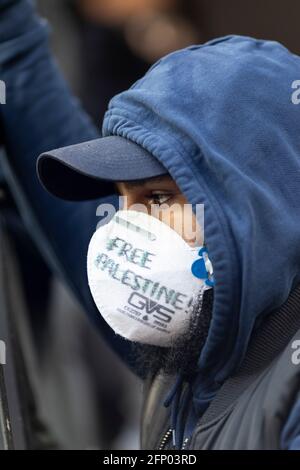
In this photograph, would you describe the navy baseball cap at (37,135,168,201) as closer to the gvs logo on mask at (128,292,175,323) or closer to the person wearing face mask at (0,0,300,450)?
the person wearing face mask at (0,0,300,450)

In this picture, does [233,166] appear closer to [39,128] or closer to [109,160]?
[109,160]

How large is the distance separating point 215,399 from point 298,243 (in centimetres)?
37

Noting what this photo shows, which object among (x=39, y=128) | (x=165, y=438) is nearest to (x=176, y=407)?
(x=165, y=438)

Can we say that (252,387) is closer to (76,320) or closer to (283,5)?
(76,320)

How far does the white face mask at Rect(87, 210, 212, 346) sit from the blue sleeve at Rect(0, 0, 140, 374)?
2.40 ft

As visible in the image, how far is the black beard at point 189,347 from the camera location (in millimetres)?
1917

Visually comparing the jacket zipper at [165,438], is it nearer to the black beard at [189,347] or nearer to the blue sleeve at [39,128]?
the black beard at [189,347]

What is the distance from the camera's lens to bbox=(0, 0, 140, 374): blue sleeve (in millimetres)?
2705

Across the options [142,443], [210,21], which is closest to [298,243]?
[142,443]

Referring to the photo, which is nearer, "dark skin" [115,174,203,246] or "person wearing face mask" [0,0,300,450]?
"person wearing face mask" [0,0,300,450]

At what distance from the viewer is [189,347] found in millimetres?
1943

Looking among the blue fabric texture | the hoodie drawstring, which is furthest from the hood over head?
the hoodie drawstring

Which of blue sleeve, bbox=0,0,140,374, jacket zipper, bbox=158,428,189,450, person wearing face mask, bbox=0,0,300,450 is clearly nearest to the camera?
person wearing face mask, bbox=0,0,300,450

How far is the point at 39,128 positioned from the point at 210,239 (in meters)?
1.09
